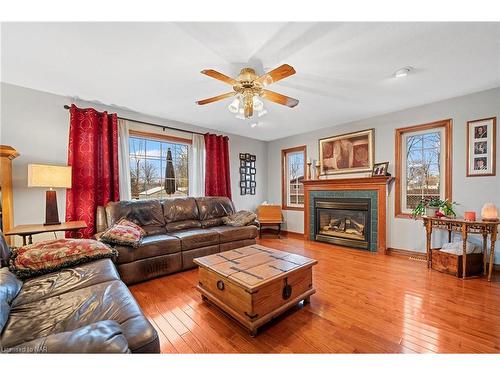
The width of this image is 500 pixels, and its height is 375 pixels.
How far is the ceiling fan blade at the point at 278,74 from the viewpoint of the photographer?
1.60 m

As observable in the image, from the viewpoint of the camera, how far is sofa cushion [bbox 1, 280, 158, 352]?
0.95m

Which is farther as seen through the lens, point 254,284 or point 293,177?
point 293,177

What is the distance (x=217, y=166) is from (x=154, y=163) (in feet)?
3.92

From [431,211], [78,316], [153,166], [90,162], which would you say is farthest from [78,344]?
[431,211]

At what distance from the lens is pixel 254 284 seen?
150 cm

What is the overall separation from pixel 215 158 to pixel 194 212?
4.12 feet

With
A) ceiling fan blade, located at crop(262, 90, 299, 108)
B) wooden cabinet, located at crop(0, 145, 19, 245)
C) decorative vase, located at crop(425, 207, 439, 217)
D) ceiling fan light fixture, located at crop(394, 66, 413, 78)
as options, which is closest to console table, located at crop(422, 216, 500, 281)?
decorative vase, located at crop(425, 207, 439, 217)

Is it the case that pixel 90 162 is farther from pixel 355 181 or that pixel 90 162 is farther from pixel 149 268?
pixel 355 181

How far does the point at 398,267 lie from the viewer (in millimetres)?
2877

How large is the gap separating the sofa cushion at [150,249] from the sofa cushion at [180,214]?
1.63 ft

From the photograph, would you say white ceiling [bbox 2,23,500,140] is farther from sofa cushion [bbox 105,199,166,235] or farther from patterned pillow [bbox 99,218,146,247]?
patterned pillow [bbox 99,218,146,247]

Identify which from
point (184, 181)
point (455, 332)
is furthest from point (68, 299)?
point (184, 181)

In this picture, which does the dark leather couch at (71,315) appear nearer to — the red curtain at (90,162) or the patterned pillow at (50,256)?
the patterned pillow at (50,256)

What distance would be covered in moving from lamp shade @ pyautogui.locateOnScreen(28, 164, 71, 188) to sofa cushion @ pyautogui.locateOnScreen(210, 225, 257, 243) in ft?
6.64
